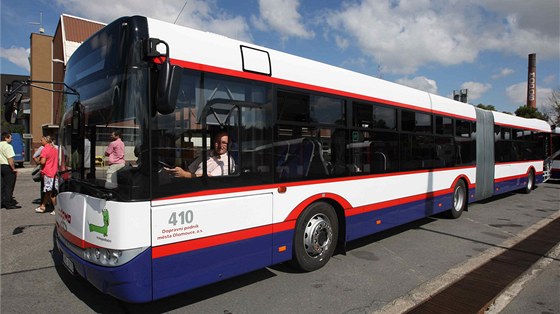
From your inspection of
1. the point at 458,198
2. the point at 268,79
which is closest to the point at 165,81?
the point at 268,79

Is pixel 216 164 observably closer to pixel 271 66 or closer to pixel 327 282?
pixel 271 66

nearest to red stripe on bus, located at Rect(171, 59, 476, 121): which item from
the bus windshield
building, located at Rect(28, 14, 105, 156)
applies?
the bus windshield

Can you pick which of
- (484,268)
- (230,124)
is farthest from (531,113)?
(230,124)

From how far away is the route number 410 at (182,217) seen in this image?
128 inches

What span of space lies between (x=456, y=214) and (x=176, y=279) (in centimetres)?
742

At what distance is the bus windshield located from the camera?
3.10 metres

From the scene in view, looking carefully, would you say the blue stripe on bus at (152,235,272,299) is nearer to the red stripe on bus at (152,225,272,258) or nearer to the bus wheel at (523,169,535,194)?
the red stripe on bus at (152,225,272,258)

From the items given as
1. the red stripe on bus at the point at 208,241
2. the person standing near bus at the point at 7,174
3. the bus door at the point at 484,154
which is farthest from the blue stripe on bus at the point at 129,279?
the bus door at the point at 484,154

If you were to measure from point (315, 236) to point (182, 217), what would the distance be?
Result: 6.74 ft

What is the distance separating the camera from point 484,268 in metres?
5.09

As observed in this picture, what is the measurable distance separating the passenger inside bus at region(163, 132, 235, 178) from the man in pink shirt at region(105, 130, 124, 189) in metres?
0.47

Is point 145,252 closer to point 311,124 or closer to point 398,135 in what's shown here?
point 311,124

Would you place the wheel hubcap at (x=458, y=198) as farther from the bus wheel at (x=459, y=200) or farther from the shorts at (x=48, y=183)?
the shorts at (x=48, y=183)

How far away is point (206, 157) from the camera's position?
3.55 m
